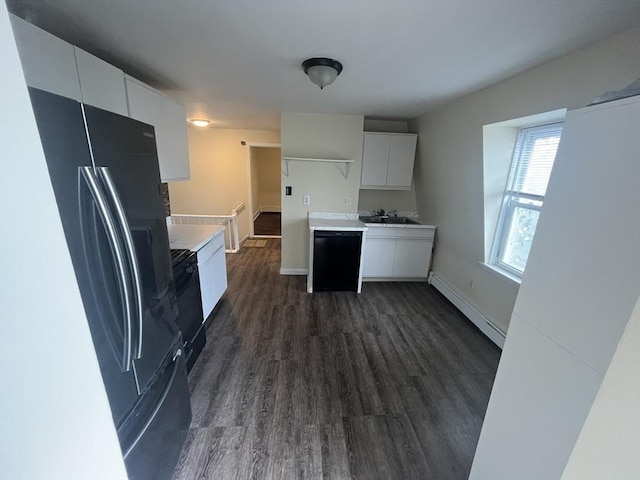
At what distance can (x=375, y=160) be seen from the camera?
3719mm

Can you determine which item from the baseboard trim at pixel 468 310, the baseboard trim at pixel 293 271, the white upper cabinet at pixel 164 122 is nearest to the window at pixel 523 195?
the baseboard trim at pixel 468 310

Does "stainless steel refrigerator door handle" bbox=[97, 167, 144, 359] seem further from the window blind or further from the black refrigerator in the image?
the window blind

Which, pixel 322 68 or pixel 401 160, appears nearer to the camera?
pixel 322 68

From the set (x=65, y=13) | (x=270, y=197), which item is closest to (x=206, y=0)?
(x=65, y=13)

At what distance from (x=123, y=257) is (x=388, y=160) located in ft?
11.5

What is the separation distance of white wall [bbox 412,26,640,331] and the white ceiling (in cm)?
12

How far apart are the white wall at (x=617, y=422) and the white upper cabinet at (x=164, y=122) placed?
2.55 metres

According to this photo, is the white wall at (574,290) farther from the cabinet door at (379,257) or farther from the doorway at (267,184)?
the doorway at (267,184)

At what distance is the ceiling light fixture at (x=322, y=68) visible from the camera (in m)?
1.67

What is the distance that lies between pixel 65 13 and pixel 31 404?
1717 mm

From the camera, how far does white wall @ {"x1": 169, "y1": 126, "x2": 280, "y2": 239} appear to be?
5.34m

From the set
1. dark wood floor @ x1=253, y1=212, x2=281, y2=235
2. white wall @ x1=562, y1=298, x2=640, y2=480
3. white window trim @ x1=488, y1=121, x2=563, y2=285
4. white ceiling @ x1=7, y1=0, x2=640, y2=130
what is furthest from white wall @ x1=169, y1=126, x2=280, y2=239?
white wall @ x1=562, y1=298, x2=640, y2=480

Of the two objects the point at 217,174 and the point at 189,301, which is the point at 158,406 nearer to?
the point at 189,301

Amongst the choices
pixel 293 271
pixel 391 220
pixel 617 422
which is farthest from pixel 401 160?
pixel 617 422
